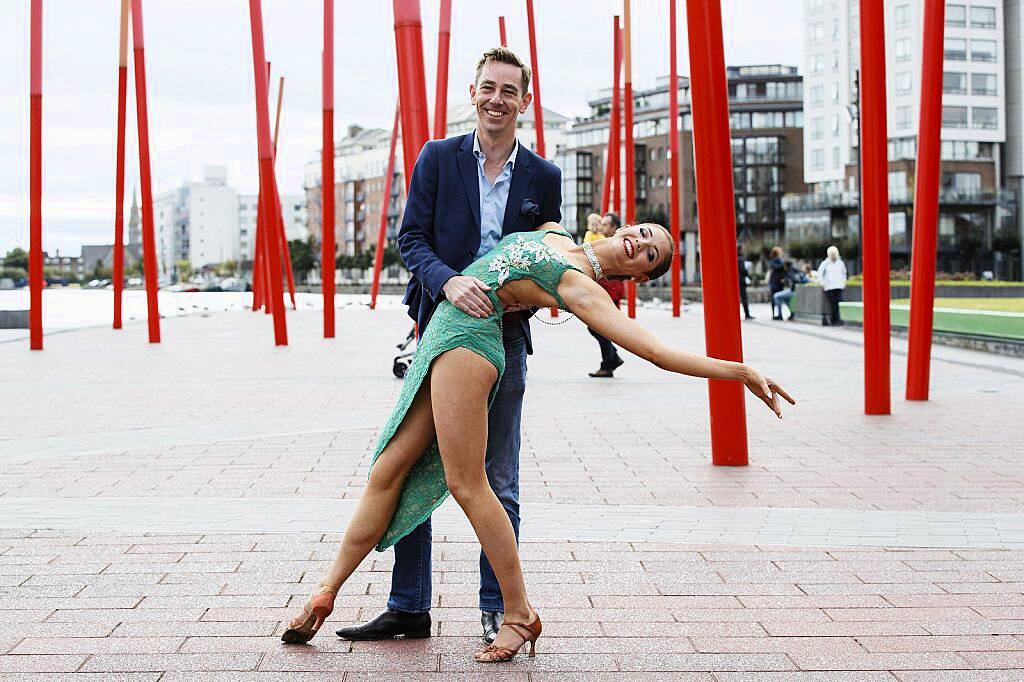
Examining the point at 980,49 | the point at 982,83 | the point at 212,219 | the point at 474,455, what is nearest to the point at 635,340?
the point at 474,455

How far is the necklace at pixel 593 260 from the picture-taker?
3807 mm

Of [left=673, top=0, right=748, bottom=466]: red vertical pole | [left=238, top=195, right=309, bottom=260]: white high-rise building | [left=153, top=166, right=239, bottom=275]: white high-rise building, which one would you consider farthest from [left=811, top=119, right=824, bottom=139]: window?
[left=153, top=166, right=239, bottom=275]: white high-rise building

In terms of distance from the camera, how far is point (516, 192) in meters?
4.06

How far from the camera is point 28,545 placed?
5477mm

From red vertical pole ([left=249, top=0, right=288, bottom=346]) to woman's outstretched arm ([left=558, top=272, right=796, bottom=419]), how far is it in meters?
16.8

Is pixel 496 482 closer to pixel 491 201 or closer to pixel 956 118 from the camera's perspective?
pixel 491 201

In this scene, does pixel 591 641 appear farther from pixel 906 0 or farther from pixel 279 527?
pixel 906 0

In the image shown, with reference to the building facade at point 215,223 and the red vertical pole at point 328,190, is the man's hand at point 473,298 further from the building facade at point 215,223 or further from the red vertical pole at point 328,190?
the building facade at point 215,223

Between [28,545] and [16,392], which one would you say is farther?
[16,392]

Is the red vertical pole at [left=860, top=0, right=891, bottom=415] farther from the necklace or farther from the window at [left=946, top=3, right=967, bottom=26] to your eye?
the window at [left=946, top=3, right=967, bottom=26]

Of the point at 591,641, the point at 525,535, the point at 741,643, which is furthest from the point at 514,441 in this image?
the point at 525,535

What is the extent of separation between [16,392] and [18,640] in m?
9.45

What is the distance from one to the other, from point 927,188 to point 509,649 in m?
8.33

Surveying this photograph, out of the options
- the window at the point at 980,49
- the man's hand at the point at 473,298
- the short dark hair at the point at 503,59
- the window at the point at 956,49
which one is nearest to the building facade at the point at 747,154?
the window at the point at 956,49
